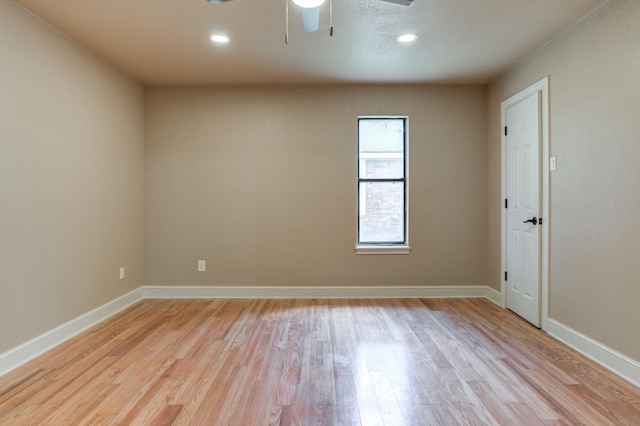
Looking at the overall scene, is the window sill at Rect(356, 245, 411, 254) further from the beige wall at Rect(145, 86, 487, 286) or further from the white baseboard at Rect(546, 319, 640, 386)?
the white baseboard at Rect(546, 319, 640, 386)

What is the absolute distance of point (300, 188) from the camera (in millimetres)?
4328

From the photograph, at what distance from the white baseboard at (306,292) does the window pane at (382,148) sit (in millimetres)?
1456

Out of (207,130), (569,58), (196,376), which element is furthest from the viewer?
(207,130)

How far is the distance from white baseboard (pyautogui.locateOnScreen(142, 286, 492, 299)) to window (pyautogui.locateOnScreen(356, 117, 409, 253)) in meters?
0.60

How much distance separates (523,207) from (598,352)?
1460 mm

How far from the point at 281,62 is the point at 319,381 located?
300 centimetres

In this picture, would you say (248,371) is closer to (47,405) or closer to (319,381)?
(319,381)

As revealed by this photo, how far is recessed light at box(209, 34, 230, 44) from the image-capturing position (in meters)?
3.02

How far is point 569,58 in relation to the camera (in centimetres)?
287

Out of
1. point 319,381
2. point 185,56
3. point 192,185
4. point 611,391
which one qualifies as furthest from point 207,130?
point 611,391

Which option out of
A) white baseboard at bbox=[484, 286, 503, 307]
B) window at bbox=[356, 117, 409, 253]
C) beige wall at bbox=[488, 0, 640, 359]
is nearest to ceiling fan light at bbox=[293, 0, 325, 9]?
beige wall at bbox=[488, 0, 640, 359]

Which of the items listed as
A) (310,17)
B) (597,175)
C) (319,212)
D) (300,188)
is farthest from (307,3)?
(319,212)

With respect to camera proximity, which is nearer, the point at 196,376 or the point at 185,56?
the point at 196,376

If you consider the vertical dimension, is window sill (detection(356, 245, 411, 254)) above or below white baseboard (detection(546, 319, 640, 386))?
above
